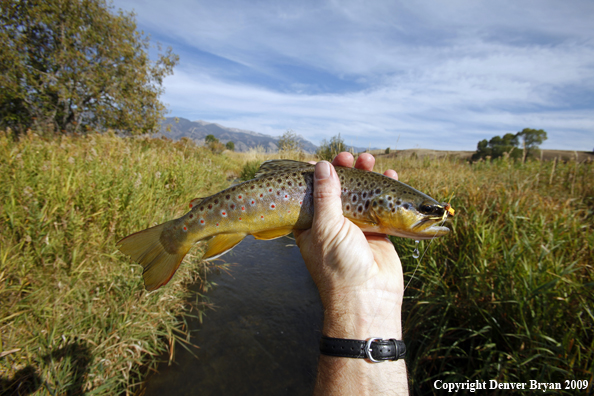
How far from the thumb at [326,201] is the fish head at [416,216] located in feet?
1.32

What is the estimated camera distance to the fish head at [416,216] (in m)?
2.03

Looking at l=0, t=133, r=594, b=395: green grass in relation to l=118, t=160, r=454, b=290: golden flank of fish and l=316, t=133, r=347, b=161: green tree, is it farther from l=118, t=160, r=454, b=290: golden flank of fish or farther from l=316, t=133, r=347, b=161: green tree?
l=316, t=133, r=347, b=161: green tree

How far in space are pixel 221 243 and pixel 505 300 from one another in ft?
10.4

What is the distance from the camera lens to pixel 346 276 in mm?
1962

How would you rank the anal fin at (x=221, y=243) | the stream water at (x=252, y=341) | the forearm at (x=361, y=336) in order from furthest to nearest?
the stream water at (x=252, y=341), the anal fin at (x=221, y=243), the forearm at (x=361, y=336)

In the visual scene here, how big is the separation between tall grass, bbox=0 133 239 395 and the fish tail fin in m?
1.27

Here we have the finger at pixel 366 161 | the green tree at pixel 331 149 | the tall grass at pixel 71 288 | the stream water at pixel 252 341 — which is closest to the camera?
the tall grass at pixel 71 288

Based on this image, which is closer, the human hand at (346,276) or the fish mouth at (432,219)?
the human hand at (346,276)

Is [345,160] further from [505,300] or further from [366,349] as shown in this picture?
[505,300]

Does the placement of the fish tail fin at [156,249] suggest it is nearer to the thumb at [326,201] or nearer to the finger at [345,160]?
the thumb at [326,201]

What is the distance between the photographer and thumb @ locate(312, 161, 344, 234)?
81.4 inches

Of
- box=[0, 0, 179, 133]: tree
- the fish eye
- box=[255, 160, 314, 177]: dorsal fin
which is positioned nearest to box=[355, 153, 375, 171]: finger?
box=[255, 160, 314, 177]: dorsal fin

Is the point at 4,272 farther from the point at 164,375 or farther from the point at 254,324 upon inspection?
the point at 254,324

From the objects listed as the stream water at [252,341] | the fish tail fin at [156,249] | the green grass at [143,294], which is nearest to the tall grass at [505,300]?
the green grass at [143,294]
